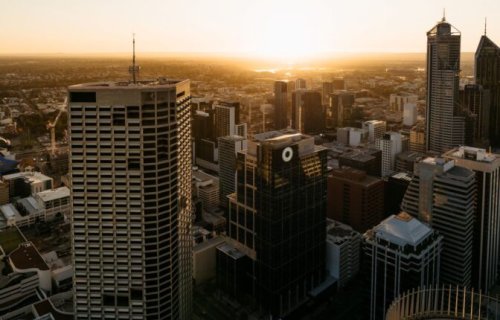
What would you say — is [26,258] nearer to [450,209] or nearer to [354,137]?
[450,209]

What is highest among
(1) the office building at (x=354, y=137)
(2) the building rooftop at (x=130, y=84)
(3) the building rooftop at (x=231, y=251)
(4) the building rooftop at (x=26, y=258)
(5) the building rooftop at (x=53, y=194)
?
(2) the building rooftop at (x=130, y=84)

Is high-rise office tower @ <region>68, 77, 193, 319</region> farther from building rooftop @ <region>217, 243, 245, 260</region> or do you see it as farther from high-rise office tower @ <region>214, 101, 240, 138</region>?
high-rise office tower @ <region>214, 101, 240, 138</region>

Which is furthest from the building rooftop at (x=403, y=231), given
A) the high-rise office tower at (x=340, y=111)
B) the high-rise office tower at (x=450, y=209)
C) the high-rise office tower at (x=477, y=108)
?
the high-rise office tower at (x=340, y=111)

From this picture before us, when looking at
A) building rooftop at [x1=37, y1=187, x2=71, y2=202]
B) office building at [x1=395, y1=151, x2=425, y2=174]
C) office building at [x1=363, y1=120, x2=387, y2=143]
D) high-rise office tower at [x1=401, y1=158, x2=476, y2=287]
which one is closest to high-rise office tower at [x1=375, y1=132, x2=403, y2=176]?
office building at [x1=395, y1=151, x2=425, y2=174]

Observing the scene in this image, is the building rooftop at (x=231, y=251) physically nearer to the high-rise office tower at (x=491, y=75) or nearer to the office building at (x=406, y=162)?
the office building at (x=406, y=162)

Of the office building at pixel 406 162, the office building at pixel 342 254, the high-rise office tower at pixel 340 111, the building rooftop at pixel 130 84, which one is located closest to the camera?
the building rooftop at pixel 130 84
